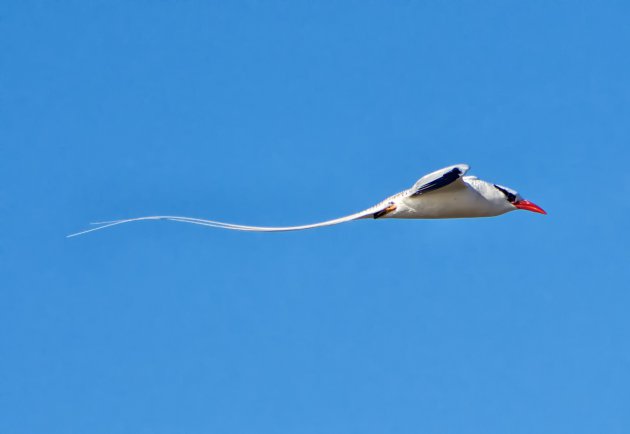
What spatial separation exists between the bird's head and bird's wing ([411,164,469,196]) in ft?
14.7

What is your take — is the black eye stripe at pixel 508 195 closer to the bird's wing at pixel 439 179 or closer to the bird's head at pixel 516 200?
the bird's head at pixel 516 200

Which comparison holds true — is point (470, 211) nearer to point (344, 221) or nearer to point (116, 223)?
point (344, 221)

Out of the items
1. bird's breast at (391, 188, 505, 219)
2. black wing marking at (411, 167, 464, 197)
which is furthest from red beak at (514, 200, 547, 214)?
black wing marking at (411, 167, 464, 197)

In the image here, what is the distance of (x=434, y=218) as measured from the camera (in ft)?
130

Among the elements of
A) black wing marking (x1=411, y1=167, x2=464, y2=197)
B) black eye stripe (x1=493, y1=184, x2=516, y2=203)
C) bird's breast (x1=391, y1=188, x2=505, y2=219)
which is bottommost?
bird's breast (x1=391, y1=188, x2=505, y2=219)

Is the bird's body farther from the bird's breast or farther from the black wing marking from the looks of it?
the black wing marking

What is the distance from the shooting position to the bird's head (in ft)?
137

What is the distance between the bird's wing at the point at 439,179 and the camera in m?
36.3

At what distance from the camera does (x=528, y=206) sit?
1702 inches

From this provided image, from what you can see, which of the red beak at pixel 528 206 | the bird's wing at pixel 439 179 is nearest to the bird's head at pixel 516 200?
the red beak at pixel 528 206

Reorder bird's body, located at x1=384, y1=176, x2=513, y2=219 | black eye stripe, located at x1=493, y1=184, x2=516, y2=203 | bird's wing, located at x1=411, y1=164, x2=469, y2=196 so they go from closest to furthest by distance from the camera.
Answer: bird's wing, located at x1=411, y1=164, x2=469, y2=196, bird's body, located at x1=384, y1=176, x2=513, y2=219, black eye stripe, located at x1=493, y1=184, x2=516, y2=203

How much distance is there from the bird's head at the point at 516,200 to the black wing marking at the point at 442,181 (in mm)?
4749

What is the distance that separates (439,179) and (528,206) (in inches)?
300

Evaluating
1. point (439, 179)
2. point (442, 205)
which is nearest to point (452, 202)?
point (442, 205)
